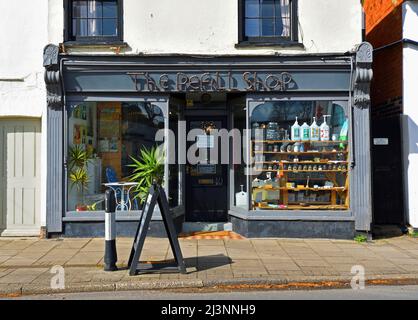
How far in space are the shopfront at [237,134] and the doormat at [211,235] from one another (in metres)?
0.20

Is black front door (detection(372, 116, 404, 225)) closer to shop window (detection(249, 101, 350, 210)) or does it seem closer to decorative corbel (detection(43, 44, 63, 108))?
shop window (detection(249, 101, 350, 210))

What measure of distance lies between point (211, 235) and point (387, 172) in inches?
172

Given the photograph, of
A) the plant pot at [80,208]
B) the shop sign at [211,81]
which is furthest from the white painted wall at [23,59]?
the shop sign at [211,81]

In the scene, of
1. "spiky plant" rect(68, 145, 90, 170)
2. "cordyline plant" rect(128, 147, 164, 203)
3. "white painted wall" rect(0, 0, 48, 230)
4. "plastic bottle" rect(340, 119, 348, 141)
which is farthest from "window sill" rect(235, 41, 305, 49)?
"white painted wall" rect(0, 0, 48, 230)

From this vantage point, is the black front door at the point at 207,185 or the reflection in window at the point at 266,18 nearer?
the reflection in window at the point at 266,18

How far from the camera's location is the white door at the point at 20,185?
32.4ft

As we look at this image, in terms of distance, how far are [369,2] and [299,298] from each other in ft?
32.3

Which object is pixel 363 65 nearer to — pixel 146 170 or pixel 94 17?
pixel 146 170

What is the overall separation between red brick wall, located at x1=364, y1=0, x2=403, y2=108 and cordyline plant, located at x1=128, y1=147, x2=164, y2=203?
18.7 ft

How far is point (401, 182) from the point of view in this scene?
10305 millimetres

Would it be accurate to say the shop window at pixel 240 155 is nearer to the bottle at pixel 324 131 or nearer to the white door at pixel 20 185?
the bottle at pixel 324 131

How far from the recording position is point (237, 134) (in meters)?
10.4

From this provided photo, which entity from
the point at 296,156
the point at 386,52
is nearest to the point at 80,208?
the point at 296,156

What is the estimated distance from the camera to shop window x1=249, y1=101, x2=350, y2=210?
986 centimetres
